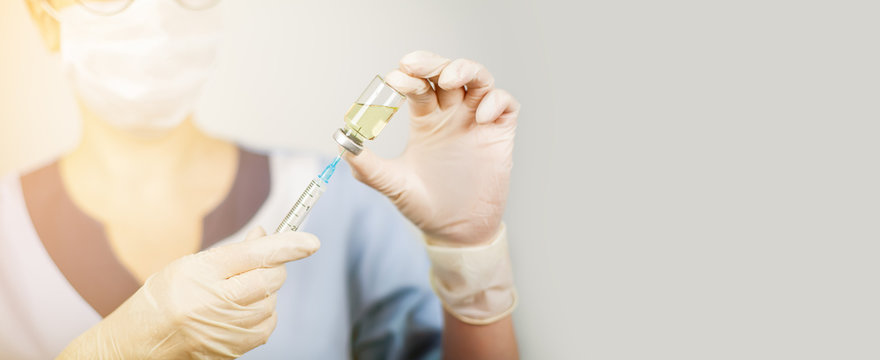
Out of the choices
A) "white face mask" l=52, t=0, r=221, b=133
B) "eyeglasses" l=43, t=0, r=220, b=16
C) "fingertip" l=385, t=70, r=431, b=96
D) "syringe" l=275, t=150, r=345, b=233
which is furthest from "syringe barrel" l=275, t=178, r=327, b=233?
"eyeglasses" l=43, t=0, r=220, b=16

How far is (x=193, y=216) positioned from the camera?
42.8 inches

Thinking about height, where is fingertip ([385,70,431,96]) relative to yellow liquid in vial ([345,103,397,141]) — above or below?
above

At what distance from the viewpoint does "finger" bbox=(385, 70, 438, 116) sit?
3.01 ft

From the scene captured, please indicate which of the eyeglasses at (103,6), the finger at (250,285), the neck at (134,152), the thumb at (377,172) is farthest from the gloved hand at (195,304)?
the eyeglasses at (103,6)

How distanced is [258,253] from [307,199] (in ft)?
0.40

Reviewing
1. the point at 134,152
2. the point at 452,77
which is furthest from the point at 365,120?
the point at 134,152

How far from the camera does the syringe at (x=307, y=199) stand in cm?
90

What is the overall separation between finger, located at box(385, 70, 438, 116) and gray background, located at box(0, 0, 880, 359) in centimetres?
17

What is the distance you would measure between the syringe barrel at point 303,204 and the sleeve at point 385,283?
272mm

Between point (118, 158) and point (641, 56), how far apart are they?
3.51ft

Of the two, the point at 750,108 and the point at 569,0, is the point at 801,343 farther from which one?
the point at 569,0

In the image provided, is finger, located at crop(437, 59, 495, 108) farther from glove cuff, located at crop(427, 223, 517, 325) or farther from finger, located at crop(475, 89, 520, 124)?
glove cuff, located at crop(427, 223, 517, 325)

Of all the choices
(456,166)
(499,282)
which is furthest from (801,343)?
(456,166)

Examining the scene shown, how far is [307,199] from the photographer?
0.92 meters
